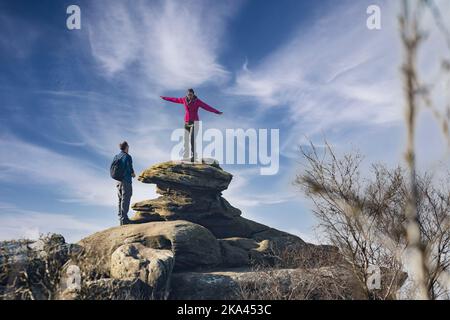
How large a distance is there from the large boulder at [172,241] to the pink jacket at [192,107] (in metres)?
4.89

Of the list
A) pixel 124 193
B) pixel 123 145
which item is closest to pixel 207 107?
pixel 123 145

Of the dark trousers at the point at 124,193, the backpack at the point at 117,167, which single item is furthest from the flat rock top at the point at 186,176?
the backpack at the point at 117,167

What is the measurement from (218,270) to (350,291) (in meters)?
5.49

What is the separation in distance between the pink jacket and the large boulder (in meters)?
4.89

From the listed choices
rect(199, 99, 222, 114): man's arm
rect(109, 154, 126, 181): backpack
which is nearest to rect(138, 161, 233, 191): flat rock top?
rect(199, 99, 222, 114): man's arm

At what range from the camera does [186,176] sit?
22.8 m

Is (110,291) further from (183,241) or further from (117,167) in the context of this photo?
(117,167)

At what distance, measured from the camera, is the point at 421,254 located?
5.90ft

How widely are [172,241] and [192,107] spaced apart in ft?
20.6

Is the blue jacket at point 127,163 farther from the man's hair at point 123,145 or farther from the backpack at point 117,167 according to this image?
the man's hair at point 123,145

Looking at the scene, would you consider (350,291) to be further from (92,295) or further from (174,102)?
(174,102)
